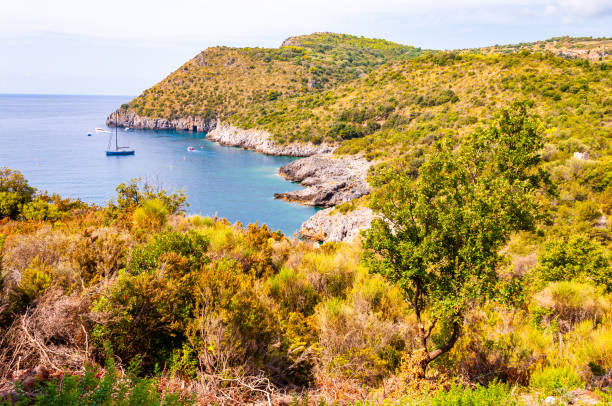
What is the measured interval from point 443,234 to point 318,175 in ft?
149

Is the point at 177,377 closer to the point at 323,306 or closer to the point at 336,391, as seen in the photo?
the point at 336,391

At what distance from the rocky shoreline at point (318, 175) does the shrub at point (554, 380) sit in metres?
6.74

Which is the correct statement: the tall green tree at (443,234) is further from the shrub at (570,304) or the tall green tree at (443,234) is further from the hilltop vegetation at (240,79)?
the hilltop vegetation at (240,79)

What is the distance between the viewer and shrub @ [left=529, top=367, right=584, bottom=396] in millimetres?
4707

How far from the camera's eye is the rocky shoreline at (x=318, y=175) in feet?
102

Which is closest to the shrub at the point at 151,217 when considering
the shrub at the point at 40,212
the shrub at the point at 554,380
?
the shrub at the point at 40,212

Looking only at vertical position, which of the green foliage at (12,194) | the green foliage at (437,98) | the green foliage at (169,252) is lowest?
the green foliage at (169,252)

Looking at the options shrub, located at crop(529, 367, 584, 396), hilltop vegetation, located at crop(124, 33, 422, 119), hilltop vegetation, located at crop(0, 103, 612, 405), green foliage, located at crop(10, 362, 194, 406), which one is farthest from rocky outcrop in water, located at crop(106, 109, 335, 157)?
green foliage, located at crop(10, 362, 194, 406)

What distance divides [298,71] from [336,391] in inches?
4812

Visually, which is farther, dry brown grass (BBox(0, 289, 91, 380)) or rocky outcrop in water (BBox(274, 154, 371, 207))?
rocky outcrop in water (BBox(274, 154, 371, 207))

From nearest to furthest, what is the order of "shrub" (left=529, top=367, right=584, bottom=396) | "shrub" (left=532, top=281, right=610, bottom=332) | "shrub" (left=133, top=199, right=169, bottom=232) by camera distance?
"shrub" (left=529, top=367, right=584, bottom=396), "shrub" (left=532, top=281, right=610, bottom=332), "shrub" (left=133, top=199, right=169, bottom=232)

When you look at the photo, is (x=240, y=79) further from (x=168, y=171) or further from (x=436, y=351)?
(x=436, y=351)

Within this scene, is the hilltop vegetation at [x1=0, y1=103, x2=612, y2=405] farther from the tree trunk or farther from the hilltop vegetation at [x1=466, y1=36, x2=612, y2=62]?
the hilltop vegetation at [x1=466, y1=36, x2=612, y2=62]

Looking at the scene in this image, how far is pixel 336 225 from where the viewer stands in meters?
31.4
